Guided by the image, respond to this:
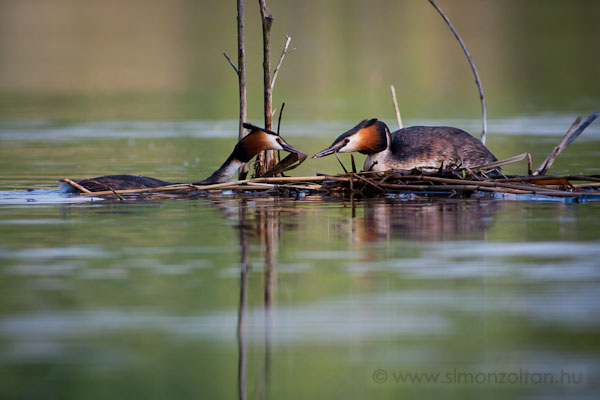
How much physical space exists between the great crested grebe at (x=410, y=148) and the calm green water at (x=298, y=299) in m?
0.75

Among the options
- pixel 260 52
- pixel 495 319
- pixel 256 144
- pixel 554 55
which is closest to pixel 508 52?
pixel 554 55

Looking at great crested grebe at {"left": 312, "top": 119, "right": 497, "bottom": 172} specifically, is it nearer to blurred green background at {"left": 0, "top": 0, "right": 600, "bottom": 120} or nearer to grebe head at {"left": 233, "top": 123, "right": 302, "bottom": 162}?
grebe head at {"left": 233, "top": 123, "right": 302, "bottom": 162}

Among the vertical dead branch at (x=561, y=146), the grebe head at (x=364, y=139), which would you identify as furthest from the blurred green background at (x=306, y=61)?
the grebe head at (x=364, y=139)

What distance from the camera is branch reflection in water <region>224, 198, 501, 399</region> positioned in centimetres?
738

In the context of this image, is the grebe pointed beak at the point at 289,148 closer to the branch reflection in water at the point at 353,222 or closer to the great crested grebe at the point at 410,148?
the great crested grebe at the point at 410,148

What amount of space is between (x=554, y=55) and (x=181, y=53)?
13198 mm

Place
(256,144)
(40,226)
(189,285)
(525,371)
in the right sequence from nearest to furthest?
(525,371) → (189,285) → (40,226) → (256,144)

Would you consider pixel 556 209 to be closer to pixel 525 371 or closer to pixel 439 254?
pixel 439 254

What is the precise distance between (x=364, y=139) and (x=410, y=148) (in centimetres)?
51

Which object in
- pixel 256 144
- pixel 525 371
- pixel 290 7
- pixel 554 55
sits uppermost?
pixel 290 7

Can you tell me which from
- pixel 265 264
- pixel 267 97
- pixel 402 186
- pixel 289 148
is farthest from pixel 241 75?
pixel 265 264

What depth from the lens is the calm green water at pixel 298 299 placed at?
4922mm

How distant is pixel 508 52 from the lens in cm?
3769

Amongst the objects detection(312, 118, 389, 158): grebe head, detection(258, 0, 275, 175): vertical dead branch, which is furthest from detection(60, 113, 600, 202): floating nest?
detection(258, 0, 275, 175): vertical dead branch
